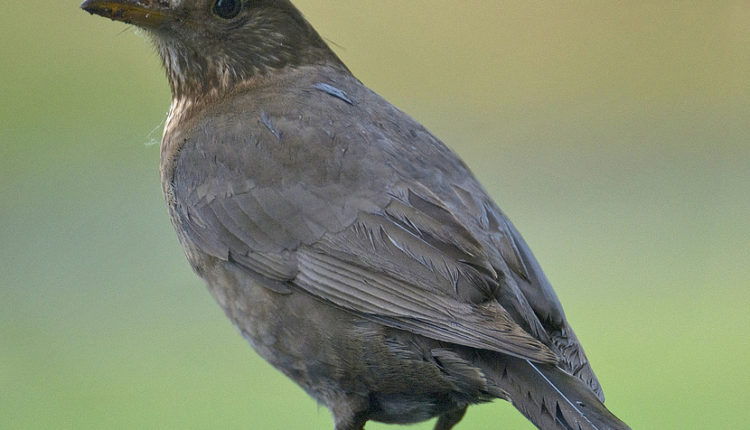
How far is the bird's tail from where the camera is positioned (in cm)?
359

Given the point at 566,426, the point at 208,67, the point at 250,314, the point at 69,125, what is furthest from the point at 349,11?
the point at 566,426

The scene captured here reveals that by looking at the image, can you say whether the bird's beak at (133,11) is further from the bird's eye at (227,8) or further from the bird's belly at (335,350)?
the bird's belly at (335,350)

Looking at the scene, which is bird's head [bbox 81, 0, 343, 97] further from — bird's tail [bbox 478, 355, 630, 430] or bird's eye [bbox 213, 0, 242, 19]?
bird's tail [bbox 478, 355, 630, 430]

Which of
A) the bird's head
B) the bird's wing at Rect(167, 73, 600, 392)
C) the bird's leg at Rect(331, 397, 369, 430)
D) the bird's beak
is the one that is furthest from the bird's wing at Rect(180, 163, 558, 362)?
the bird's beak

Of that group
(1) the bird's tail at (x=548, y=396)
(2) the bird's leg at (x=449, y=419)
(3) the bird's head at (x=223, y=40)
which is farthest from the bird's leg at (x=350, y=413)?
(3) the bird's head at (x=223, y=40)

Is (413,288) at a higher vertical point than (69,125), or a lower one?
higher

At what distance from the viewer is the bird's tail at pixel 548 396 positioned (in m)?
3.59

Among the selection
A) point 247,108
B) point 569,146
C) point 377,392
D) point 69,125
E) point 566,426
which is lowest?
point 69,125

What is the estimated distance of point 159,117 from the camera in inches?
433

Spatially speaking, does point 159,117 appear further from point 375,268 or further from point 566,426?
point 566,426

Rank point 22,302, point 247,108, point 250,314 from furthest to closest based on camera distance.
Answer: point 22,302
point 247,108
point 250,314

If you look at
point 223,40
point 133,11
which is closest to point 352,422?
point 223,40

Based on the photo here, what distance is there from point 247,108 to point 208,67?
34 cm

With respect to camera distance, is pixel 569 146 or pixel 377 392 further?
pixel 569 146
